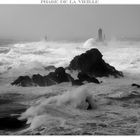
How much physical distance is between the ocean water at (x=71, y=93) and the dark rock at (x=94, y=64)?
0.08 m

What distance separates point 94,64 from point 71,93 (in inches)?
24.6

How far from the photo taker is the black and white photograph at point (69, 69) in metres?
5.02

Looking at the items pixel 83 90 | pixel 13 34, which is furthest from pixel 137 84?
pixel 13 34

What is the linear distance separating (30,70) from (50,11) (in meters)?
1.00

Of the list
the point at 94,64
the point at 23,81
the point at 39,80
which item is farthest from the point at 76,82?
the point at 23,81

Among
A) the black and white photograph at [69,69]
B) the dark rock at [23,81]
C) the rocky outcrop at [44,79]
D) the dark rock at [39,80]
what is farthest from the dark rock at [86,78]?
the dark rock at [23,81]

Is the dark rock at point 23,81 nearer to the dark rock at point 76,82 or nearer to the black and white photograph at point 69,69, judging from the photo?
the black and white photograph at point 69,69

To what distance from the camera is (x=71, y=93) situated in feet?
17.2

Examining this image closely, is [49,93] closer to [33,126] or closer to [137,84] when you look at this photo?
[33,126]

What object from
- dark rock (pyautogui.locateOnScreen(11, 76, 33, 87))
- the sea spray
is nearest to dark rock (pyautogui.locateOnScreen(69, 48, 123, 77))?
the sea spray

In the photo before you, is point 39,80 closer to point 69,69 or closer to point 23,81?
point 23,81

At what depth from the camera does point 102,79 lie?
18.0 feet

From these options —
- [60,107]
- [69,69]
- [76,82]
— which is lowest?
[60,107]

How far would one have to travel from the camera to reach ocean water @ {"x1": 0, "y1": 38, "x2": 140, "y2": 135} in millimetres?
4977
